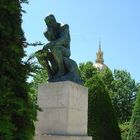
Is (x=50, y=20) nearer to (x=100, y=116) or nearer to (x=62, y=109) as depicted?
(x=62, y=109)

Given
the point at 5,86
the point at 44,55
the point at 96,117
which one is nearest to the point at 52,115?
the point at 44,55

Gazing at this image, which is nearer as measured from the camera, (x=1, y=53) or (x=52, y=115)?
(x=1, y=53)

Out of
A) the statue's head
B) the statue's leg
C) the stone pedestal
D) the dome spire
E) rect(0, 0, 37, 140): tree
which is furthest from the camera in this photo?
the dome spire

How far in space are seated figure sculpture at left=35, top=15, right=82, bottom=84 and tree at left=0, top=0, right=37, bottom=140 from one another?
4.64 meters

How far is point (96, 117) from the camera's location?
57.1 ft

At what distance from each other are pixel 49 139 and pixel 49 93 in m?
1.37

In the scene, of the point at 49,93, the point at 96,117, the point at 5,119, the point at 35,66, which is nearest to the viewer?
the point at 5,119

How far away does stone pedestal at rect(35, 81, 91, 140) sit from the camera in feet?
31.9

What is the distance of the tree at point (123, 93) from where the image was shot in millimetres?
45281

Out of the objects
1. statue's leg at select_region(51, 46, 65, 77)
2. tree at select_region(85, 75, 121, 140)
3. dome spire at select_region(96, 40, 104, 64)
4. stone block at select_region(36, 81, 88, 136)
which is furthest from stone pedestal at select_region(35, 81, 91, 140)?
dome spire at select_region(96, 40, 104, 64)

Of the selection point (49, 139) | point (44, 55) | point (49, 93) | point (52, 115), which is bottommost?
point (49, 139)

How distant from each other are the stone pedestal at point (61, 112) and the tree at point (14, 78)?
13.7 ft

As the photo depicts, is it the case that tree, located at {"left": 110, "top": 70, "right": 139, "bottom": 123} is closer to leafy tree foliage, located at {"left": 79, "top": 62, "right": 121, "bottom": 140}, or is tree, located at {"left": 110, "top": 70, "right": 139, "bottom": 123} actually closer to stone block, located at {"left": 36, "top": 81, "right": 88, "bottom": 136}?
leafy tree foliage, located at {"left": 79, "top": 62, "right": 121, "bottom": 140}

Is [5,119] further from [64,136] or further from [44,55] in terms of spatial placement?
[44,55]
